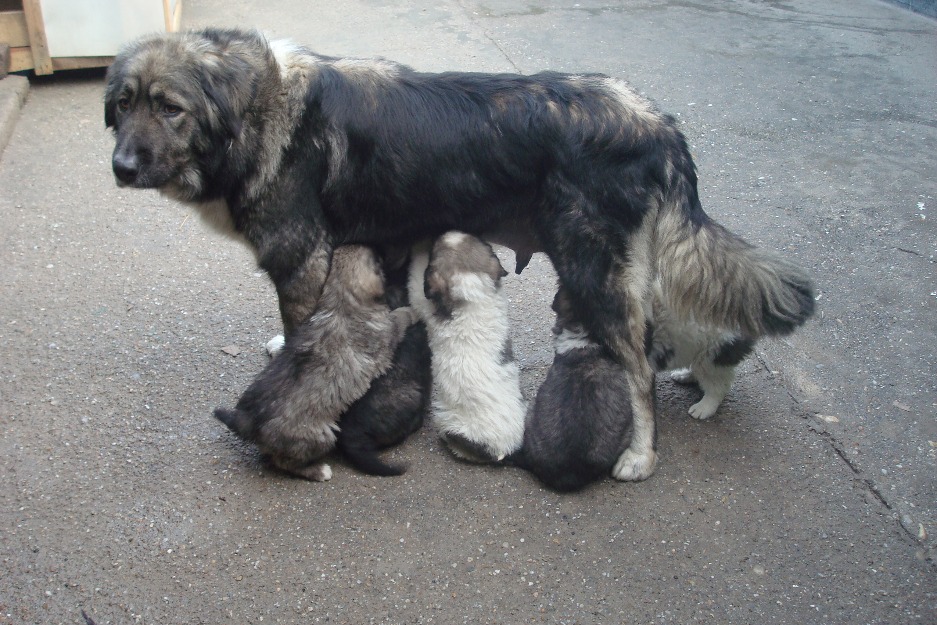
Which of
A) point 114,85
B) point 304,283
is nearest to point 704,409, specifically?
point 304,283

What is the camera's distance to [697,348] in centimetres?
384

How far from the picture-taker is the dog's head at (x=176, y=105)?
3432 millimetres

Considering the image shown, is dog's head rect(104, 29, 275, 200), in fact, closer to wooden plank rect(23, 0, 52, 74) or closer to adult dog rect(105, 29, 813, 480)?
adult dog rect(105, 29, 813, 480)

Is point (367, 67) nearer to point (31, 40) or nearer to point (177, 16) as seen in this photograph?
point (31, 40)

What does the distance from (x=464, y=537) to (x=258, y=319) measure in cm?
192

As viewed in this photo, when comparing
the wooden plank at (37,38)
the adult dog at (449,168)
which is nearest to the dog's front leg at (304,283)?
the adult dog at (449,168)

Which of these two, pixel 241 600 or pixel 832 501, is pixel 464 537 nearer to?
pixel 241 600

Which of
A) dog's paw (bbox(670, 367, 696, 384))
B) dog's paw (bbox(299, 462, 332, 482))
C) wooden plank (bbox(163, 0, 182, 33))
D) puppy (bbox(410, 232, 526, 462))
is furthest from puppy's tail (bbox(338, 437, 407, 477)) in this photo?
wooden plank (bbox(163, 0, 182, 33))

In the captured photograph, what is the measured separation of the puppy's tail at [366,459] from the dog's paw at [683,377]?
1.57 metres

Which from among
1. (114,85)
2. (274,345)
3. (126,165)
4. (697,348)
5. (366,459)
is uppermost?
(114,85)

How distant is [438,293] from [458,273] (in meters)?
0.13

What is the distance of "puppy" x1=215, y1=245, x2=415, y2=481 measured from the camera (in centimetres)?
346

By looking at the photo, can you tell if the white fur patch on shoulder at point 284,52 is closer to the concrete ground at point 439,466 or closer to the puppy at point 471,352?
the puppy at point 471,352

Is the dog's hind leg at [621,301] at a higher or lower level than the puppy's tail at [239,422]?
higher
